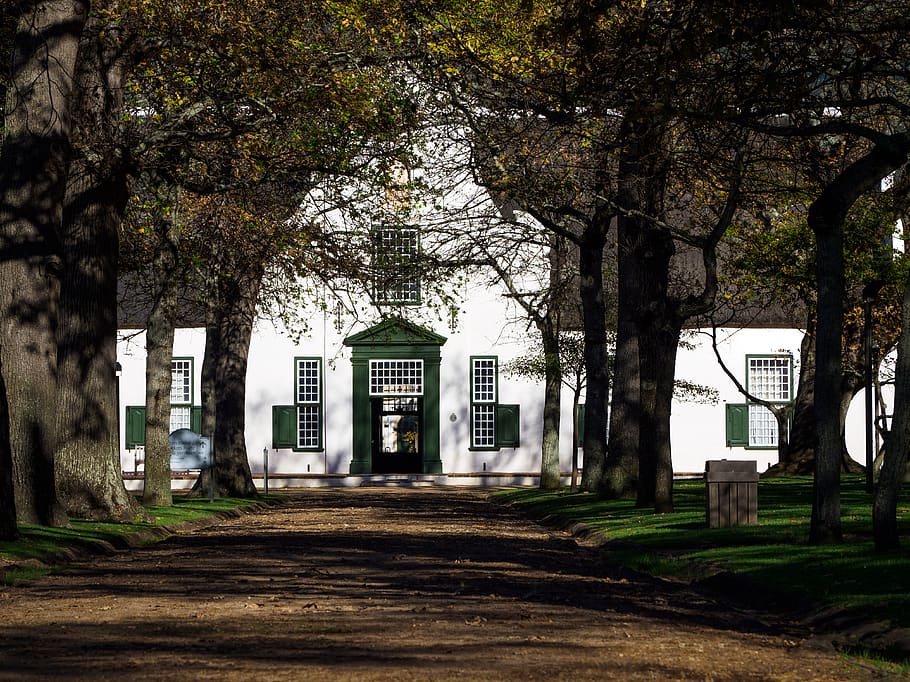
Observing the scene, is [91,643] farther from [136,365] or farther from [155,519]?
[136,365]

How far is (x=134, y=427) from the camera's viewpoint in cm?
4866

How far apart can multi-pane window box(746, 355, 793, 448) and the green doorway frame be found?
1068cm

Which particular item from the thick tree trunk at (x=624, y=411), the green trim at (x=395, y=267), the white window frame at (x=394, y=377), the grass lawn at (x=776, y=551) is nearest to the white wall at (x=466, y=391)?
the white window frame at (x=394, y=377)

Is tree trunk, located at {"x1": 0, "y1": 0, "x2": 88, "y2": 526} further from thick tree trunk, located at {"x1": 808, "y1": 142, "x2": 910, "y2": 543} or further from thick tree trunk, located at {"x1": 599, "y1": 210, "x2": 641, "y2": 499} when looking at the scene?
thick tree trunk, located at {"x1": 599, "y1": 210, "x2": 641, "y2": 499}

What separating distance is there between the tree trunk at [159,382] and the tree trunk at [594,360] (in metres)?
8.76

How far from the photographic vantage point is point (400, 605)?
10.4 m

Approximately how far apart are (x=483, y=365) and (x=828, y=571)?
37899mm

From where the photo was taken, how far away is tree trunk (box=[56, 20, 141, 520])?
1983cm

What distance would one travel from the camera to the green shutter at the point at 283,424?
48906mm

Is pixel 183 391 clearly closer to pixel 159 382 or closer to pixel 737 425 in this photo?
pixel 737 425

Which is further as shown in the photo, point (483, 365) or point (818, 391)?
point (483, 365)

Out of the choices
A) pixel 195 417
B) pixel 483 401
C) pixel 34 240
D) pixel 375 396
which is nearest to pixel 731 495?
pixel 34 240

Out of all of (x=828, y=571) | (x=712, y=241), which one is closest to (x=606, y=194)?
(x=712, y=241)

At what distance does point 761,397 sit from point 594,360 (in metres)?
21.1
